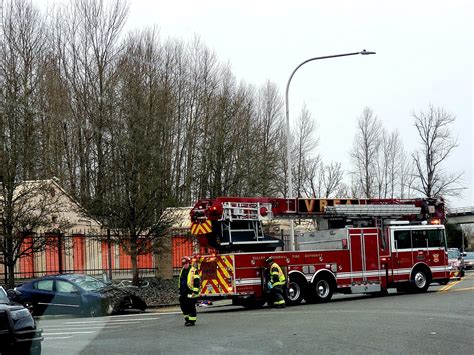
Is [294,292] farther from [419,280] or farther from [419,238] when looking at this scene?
[419,238]

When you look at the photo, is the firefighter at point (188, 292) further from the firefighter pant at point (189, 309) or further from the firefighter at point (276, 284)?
the firefighter at point (276, 284)

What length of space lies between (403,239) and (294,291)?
527 centimetres

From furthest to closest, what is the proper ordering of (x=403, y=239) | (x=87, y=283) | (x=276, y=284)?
(x=403, y=239)
(x=87, y=283)
(x=276, y=284)

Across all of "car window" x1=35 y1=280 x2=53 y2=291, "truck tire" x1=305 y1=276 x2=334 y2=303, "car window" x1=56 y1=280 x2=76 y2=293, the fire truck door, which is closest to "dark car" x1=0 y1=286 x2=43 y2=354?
"car window" x1=56 y1=280 x2=76 y2=293

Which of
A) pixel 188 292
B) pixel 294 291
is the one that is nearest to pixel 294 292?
pixel 294 291

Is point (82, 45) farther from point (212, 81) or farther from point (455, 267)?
point (455, 267)

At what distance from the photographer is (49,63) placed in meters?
39.7

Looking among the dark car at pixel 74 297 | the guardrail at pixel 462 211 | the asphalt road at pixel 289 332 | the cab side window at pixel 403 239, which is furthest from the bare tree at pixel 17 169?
the guardrail at pixel 462 211

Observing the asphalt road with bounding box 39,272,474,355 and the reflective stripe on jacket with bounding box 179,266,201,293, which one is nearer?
the asphalt road with bounding box 39,272,474,355

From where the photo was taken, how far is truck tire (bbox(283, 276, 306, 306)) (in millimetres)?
21547

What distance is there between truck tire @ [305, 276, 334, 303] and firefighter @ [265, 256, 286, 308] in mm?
1905

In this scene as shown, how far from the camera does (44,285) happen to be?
21.6 metres

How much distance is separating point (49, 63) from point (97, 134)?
8534 mm

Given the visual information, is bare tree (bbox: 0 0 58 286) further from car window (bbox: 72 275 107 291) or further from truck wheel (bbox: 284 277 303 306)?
truck wheel (bbox: 284 277 303 306)
